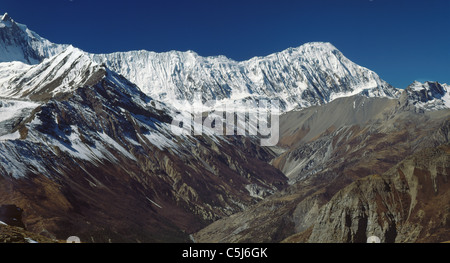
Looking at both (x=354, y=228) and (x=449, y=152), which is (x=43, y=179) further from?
(x=449, y=152)

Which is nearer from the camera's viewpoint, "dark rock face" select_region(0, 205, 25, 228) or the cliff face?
"dark rock face" select_region(0, 205, 25, 228)

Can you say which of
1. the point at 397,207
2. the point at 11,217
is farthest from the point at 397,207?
the point at 11,217

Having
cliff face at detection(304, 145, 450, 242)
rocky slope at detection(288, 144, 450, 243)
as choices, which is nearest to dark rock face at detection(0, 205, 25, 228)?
cliff face at detection(304, 145, 450, 242)

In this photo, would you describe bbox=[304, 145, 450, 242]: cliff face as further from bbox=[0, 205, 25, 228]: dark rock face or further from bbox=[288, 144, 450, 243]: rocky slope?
bbox=[0, 205, 25, 228]: dark rock face

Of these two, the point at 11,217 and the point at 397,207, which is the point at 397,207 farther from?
the point at 11,217

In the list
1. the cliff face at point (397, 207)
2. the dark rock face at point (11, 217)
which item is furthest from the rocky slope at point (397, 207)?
the dark rock face at point (11, 217)

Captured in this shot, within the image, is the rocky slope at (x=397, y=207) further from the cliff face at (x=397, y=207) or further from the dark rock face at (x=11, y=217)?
the dark rock face at (x=11, y=217)

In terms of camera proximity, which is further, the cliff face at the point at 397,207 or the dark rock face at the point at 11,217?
the cliff face at the point at 397,207

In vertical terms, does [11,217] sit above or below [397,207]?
below

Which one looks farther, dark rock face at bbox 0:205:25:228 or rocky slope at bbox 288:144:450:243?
rocky slope at bbox 288:144:450:243

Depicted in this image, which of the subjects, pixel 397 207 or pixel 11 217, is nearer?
pixel 11 217

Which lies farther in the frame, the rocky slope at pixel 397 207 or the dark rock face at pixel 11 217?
the rocky slope at pixel 397 207
